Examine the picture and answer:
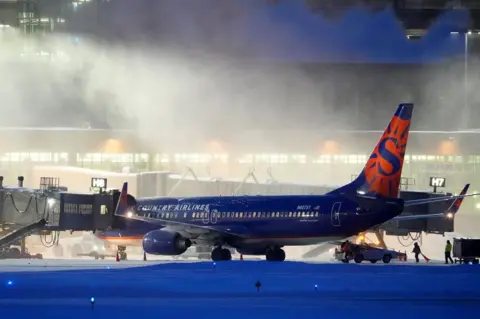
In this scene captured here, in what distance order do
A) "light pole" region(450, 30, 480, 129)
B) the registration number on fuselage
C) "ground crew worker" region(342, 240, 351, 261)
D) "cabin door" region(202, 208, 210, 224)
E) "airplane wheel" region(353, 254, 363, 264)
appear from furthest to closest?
"light pole" region(450, 30, 480, 129)
"cabin door" region(202, 208, 210, 224)
"ground crew worker" region(342, 240, 351, 261)
"airplane wheel" region(353, 254, 363, 264)
the registration number on fuselage

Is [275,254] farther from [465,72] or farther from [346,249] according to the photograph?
[465,72]

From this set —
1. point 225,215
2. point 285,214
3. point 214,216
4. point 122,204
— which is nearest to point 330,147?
point 214,216

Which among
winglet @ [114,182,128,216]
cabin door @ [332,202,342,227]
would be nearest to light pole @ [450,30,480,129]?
cabin door @ [332,202,342,227]

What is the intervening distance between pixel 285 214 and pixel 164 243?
5257 millimetres

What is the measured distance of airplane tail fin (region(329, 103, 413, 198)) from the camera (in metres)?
37.5

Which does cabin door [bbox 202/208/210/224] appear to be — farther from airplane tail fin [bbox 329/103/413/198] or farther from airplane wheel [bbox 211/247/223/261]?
airplane tail fin [bbox 329/103/413/198]

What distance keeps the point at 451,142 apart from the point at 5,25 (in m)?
36.4

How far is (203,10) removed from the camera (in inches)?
2776

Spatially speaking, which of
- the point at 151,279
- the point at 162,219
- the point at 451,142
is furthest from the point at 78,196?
the point at 451,142

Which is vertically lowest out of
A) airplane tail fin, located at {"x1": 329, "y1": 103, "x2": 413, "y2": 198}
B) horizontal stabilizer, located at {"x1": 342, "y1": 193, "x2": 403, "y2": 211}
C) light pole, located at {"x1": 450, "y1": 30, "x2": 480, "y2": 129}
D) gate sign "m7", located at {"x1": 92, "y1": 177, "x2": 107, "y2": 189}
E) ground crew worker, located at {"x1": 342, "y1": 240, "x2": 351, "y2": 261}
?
ground crew worker, located at {"x1": 342, "y1": 240, "x2": 351, "y2": 261}

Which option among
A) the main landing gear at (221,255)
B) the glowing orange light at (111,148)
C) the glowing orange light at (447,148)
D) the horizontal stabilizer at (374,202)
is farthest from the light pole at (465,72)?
the main landing gear at (221,255)

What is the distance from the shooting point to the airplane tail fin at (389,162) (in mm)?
37500

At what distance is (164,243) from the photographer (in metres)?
39.2

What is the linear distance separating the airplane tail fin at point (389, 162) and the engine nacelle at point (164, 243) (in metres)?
7.76
